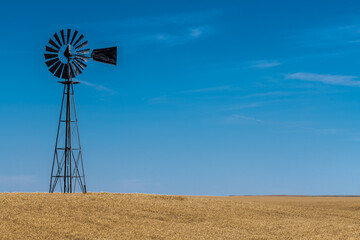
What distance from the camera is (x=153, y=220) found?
98.1 feet

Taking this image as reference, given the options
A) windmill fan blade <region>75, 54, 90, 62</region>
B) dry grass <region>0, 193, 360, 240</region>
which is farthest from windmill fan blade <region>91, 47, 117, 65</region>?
dry grass <region>0, 193, 360, 240</region>

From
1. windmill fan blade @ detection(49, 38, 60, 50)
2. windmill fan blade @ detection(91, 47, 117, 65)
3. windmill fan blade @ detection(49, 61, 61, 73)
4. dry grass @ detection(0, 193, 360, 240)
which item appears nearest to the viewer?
dry grass @ detection(0, 193, 360, 240)

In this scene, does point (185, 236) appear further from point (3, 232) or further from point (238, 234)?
point (3, 232)

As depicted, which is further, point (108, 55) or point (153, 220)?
point (108, 55)

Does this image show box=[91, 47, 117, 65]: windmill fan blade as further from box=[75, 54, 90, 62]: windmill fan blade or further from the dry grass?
the dry grass

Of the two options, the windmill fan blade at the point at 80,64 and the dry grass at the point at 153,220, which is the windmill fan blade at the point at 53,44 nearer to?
the windmill fan blade at the point at 80,64

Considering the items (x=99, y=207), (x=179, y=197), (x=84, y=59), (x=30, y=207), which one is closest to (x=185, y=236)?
(x=99, y=207)

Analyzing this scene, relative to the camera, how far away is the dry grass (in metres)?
25.7

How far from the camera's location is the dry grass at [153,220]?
25656mm

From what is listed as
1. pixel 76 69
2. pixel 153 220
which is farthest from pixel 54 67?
pixel 153 220

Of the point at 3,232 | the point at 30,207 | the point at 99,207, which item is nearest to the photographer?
the point at 3,232

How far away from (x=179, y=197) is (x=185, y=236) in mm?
15195

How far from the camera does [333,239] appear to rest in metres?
27.4

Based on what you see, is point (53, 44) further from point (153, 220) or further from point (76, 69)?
point (153, 220)
